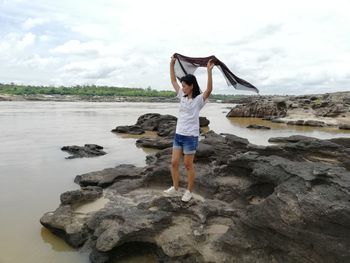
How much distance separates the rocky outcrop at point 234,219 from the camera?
4.67 meters

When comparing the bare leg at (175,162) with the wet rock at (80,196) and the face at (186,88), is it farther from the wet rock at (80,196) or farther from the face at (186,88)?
the wet rock at (80,196)

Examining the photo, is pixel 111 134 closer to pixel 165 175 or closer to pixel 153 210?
pixel 165 175

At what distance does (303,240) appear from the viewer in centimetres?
470

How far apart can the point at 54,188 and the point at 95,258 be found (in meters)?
3.95

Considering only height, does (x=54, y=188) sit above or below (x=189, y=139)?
below

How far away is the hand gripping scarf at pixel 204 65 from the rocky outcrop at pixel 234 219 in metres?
1.39

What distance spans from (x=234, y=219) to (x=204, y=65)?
269cm

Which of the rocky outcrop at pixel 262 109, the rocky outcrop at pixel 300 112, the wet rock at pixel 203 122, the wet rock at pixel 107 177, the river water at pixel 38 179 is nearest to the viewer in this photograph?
the river water at pixel 38 179

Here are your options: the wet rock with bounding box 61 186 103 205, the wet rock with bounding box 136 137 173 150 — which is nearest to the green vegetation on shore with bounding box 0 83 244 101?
the wet rock with bounding box 136 137 173 150

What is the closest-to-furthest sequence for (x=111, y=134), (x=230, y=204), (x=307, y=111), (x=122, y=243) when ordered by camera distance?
1. (x=122, y=243)
2. (x=230, y=204)
3. (x=111, y=134)
4. (x=307, y=111)

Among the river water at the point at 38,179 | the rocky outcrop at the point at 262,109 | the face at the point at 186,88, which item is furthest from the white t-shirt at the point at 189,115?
the rocky outcrop at the point at 262,109

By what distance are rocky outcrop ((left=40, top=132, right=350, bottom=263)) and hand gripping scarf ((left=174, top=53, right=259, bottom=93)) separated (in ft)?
4.55

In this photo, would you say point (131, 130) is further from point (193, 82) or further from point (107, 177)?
point (193, 82)

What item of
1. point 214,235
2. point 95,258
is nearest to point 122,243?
point 95,258
